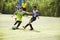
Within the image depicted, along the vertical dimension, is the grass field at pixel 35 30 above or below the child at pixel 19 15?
below

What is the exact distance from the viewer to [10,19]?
74.5 inches

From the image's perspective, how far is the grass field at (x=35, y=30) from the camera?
6.07ft

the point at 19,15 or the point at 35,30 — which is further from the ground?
the point at 19,15

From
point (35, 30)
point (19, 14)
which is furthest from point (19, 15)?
point (35, 30)

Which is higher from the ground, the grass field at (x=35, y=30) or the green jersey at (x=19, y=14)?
the green jersey at (x=19, y=14)

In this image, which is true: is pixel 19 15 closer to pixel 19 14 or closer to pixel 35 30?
pixel 19 14

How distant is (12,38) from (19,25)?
169 mm

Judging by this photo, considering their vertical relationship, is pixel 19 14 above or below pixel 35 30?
above

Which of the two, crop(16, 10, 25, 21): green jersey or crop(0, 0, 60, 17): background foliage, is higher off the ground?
crop(0, 0, 60, 17): background foliage

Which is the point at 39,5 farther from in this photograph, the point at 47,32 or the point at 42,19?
the point at 47,32

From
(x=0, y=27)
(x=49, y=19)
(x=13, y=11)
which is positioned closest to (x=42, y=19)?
(x=49, y=19)

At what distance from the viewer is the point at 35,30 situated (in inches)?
75.6

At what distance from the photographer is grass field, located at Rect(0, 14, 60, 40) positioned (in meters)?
1.85

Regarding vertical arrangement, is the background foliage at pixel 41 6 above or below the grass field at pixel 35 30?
above
